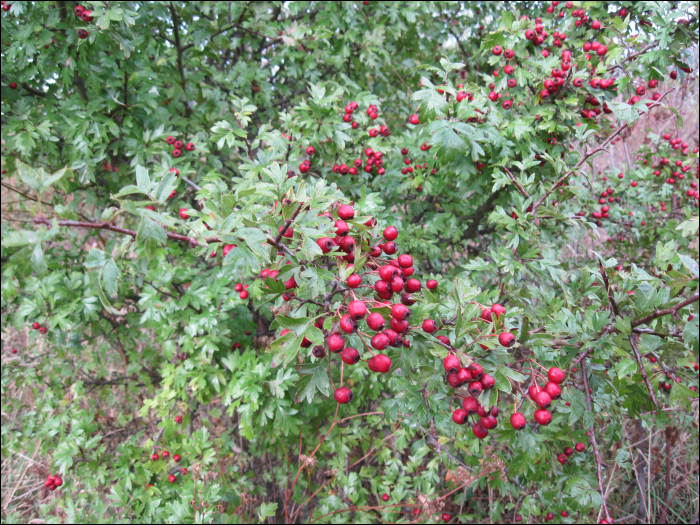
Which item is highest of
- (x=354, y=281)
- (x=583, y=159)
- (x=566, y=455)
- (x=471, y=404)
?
(x=583, y=159)

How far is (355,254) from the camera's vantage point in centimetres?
129

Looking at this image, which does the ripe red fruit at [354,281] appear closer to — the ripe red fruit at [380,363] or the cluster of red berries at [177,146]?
the ripe red fruit at [380,363]

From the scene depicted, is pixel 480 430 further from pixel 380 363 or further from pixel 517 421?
pixel 380 363

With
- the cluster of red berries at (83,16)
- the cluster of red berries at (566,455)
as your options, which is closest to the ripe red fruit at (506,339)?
the cluster of red berries at (566,455)

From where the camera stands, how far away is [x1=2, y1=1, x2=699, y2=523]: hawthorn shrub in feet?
4.34

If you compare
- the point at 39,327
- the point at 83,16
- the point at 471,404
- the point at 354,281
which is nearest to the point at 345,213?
the point at 354,281

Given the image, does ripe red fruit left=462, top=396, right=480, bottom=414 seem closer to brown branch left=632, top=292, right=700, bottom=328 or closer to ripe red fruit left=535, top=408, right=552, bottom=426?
ripe red fruit left=535, top=408, right=552, bottom=426

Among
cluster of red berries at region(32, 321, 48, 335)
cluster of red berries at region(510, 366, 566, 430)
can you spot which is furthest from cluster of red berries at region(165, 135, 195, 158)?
cluster of red berries at region(510, 366, 566, 430)

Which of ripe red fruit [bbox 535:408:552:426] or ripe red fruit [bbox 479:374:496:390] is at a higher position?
ripe red fruit [bbox 479:374:496:390]

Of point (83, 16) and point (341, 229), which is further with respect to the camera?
point (83, 16)

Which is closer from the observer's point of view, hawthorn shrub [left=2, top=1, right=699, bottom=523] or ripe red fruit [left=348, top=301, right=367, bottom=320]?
ripe red fruit [left=348, top=301, right=367, bottom=320]

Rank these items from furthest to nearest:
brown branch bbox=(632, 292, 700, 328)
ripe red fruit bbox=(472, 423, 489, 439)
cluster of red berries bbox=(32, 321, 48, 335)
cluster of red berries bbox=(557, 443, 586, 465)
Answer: cluster of red berries bbox=(32, 321, 48, 335)
cluster of red berries bbox=(557, 443, 586, 465)
ripe red fruit bbox=(472, 423, 489, 439)
brown branch bbox=(632, 292, 700, 328)

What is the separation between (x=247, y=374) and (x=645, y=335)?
6.80 ft

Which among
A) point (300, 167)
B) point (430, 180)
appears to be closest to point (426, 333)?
point (300, 167)
